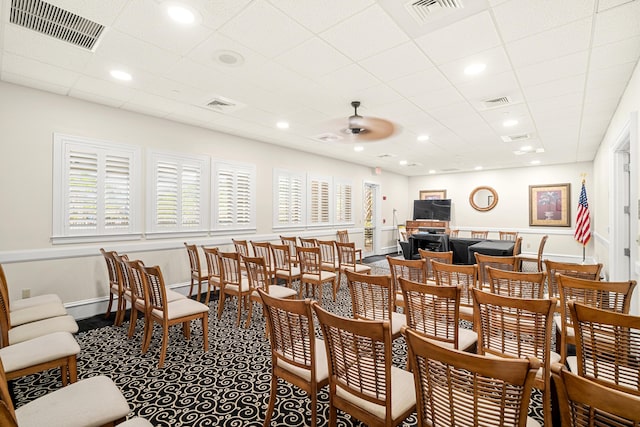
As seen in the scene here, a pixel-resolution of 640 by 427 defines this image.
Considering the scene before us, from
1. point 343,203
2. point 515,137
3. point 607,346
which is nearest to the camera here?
point 607,346

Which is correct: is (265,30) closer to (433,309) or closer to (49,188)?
(433,309)

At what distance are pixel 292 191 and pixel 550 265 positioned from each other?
5.04 metres

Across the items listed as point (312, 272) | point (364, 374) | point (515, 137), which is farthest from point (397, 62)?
point (515, 137)

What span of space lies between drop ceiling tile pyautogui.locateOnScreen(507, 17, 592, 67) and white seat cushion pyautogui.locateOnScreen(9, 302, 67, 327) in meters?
4.76

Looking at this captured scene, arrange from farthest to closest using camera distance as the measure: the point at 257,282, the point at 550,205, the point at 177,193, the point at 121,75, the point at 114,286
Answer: the point at 550,205
the point at 177,193
the point at 114,286
the point at 257,282
the point at 121,75

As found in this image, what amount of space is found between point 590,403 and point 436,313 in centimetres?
134

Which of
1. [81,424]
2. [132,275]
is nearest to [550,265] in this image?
[81,424]

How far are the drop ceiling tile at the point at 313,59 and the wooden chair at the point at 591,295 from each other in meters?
2.62

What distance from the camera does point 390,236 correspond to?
34.5 feet

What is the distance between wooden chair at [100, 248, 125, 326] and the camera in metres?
3.65

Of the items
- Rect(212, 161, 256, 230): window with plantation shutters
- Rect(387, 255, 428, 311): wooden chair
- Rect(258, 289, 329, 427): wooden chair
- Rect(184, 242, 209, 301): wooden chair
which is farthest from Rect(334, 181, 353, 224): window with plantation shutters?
Rect(258, 289, 329, 427): wooden chair

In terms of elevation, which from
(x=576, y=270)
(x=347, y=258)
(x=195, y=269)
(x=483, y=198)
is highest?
(x=483, y=198)

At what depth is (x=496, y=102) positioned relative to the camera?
4.01 metres

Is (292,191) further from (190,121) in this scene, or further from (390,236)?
(390,236)
